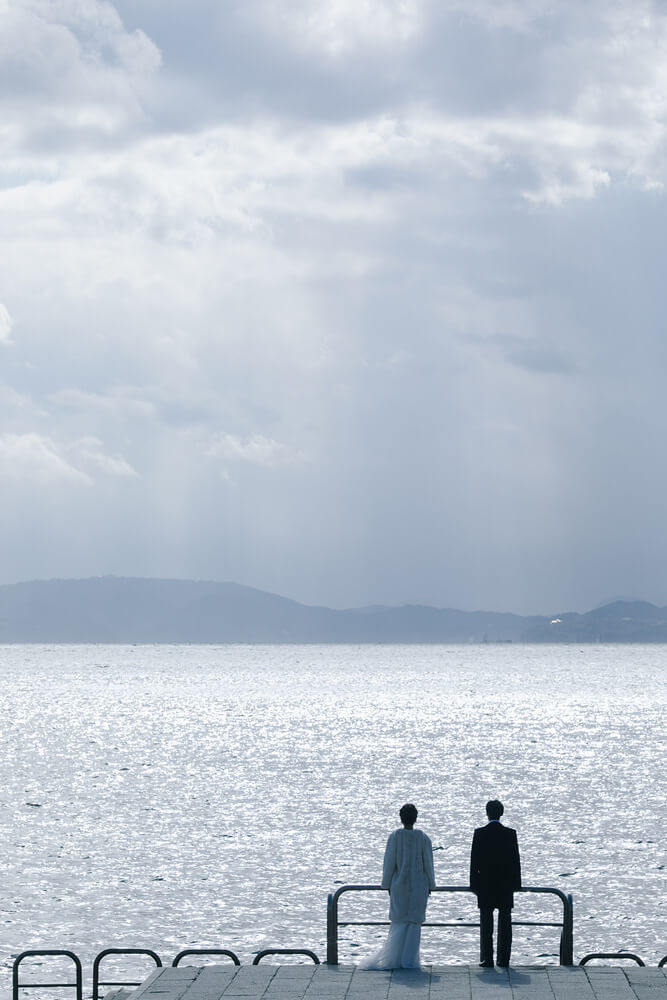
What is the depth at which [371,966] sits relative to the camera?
1859 centimetres

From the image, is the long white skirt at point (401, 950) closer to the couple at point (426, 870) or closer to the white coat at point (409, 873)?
the couple at point (426, 870)

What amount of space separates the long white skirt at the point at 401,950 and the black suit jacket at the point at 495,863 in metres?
1.12

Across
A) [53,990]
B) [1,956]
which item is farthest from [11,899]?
[53,990]

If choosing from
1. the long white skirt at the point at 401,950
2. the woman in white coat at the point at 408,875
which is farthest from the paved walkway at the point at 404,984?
the woman in white coat at the point at 408,875

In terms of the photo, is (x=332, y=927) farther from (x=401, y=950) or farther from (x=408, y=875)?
(x=408, y=875)

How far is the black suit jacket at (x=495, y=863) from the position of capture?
1802cm

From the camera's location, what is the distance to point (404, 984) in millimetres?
17344

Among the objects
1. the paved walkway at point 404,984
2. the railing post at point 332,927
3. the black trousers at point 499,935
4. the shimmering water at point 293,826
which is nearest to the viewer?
the paved walkway at point 404,984

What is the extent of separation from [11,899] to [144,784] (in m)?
39.3

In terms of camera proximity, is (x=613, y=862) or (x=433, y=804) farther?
(x=433, y=804)

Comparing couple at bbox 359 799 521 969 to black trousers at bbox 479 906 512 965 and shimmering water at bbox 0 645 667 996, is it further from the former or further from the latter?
shimmering water at bbox 0 645 667 996

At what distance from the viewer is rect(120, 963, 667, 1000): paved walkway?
16547 millimetres

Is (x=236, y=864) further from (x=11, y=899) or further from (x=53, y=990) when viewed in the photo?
(x=53, y=990)

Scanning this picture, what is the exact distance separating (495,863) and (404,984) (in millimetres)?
1961
